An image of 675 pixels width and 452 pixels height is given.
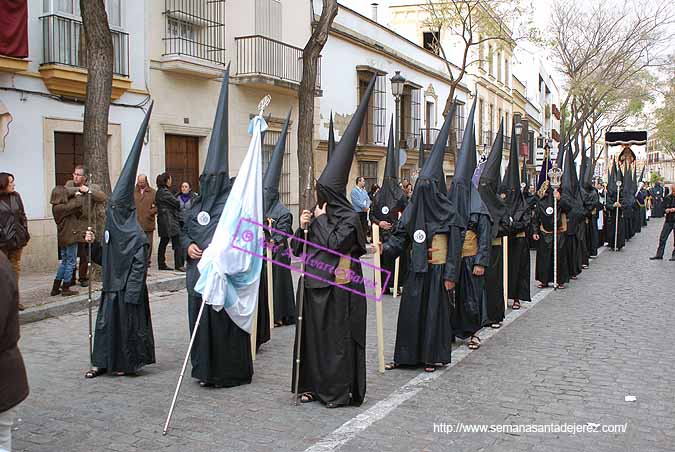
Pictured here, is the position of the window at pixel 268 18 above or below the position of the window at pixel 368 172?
above

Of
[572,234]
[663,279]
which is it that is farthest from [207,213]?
[663,279]

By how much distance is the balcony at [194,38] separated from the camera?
52.7 feet

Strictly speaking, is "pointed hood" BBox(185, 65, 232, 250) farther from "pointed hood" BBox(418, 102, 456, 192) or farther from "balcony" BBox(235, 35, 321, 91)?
"balcony" BBox(235, 35, 321, 91)

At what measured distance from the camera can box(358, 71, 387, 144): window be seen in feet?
84.4

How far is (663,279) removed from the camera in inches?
563

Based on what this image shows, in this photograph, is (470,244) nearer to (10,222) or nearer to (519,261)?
(519,261)

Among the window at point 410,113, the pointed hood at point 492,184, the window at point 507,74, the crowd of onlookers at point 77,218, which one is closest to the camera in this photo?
the pointed hood at point 492,184

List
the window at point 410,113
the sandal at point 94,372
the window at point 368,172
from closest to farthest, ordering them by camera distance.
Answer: the sandal at point 94,372 → the window at point 368,172 → the window at point 410,113

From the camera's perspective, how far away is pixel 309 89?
15836 mm

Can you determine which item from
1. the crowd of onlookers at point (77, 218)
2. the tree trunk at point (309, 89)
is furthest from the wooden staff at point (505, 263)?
the tree trunk at point (309, 89)

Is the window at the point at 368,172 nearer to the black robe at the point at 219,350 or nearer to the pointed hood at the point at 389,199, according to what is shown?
the pointed hood at the point at 389,199

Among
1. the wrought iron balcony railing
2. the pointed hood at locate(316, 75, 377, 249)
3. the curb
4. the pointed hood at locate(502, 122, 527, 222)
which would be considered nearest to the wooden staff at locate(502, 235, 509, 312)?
the pointed hood at locate(502, 122, 527, 222)

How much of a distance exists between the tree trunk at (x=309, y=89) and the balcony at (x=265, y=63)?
9.56 ft

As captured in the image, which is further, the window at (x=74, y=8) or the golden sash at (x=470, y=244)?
the window at (x=74, y=8)
